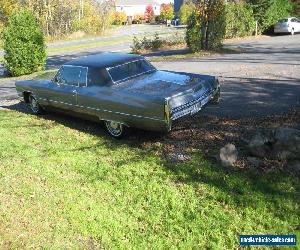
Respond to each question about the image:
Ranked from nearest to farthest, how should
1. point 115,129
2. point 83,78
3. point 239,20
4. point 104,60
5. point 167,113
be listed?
point 167,113, point 115,129, point 83,78, point 104,60, point 239,20

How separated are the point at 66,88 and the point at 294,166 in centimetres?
522

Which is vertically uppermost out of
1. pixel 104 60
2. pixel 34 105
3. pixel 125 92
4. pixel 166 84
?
pixel 104 60

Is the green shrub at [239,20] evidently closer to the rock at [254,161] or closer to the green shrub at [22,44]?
the green shrub at [22,44]

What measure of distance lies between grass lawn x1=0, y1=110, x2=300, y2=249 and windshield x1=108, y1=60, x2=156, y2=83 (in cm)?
154

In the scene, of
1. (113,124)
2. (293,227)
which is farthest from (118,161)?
(293,227)

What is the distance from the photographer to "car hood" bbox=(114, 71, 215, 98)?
7357 millimetres

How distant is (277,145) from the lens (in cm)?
611

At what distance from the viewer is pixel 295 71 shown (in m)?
13.8

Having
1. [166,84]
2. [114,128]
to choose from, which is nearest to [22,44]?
[114,128]

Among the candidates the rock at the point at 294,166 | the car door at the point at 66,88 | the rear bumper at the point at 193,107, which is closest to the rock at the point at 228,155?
the rock at the point at 294,166

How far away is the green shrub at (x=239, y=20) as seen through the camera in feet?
93.6

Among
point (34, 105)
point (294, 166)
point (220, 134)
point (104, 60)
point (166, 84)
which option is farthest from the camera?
point (34, 105)

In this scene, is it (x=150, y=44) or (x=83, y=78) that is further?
(x=150, y=44)

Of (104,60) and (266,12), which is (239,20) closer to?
(266,12)
